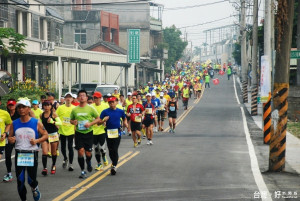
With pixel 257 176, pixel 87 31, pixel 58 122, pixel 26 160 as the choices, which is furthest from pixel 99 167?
pixel 87 31

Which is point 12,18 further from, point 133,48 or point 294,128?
point 294,128

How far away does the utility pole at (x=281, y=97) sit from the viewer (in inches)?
594

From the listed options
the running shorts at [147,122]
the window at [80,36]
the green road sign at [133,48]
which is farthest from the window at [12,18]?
the window at [80,36]

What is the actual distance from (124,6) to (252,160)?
7250 centimetres

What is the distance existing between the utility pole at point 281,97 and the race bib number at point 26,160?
6.77 m

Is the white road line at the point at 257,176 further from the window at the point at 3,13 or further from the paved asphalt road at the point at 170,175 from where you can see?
the window at the point at 3,13

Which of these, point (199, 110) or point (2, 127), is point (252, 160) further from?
point (199, 110)

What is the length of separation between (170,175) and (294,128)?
17.3 m

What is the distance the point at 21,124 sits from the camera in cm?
1060

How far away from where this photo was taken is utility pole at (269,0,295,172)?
49.5 feet

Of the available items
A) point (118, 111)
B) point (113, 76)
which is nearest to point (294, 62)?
point (113, 76)

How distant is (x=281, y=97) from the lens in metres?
15.3

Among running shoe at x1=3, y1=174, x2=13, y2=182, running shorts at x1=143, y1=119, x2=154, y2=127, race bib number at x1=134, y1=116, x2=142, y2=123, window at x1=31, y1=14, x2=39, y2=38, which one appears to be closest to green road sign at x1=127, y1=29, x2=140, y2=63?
window at x1=31, y1=14, x2=39, y2=38

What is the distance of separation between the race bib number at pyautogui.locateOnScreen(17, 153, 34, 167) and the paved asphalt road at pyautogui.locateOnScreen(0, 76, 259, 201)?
3.81 ft
